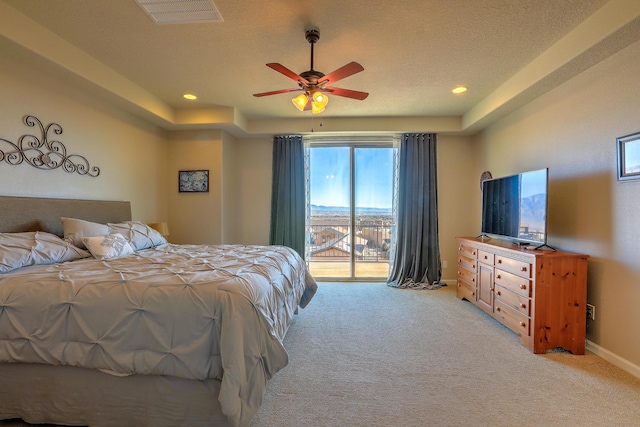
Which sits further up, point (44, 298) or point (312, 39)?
point (312, 39)

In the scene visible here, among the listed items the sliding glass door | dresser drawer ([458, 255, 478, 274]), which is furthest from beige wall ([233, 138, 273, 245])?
dresser drawer ([458, 255, 478, 274])

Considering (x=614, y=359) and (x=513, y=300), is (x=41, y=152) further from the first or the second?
(x=614, y=359)

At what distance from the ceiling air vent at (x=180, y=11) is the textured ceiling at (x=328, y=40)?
0.07m

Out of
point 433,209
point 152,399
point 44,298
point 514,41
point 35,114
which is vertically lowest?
point 152,399

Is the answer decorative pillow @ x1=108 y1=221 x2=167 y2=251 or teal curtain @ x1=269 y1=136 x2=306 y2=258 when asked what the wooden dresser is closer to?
teal curtain @ x1=269 y1=136 x2=306 y2=258

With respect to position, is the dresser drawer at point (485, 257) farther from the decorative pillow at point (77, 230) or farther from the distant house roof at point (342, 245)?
the decorative pillow at point (77, 230)

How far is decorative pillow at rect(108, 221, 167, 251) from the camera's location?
2830mm

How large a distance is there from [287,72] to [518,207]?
9.03ft

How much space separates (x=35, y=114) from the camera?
8.36 ft

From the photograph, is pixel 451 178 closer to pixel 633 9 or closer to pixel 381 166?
pixel 381 166

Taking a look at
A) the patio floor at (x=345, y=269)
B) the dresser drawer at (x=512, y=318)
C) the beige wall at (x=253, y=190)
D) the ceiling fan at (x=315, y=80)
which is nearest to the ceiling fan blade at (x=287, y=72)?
the ceiling fan at (x=315, y=80)

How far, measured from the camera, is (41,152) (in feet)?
8.54

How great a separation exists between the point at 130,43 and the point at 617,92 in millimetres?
4175

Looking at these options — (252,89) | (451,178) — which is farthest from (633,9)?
(252,89)
